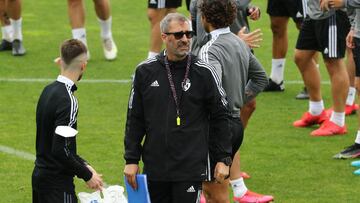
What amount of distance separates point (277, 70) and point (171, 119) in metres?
6.38

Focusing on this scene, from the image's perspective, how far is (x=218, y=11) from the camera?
7547mm

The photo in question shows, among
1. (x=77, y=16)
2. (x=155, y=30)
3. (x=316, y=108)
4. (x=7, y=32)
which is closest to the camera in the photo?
(x=316, y=108)

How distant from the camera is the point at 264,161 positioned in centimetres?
986

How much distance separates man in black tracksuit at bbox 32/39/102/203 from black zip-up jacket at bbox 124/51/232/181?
0.37 meters

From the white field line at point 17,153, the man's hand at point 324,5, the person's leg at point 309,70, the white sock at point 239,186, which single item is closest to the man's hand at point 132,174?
the white sock at point 239,186

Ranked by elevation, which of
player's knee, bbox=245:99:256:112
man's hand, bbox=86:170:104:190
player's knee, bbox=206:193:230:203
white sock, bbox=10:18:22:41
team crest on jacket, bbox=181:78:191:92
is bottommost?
player's knee, bbox=206:193:230:203

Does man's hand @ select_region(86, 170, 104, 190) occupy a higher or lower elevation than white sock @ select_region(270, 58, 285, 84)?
higher

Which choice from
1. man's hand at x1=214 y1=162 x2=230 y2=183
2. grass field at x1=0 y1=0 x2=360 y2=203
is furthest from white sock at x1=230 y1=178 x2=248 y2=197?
man's hand at x1=214 y1=162 x2=230 y2=183

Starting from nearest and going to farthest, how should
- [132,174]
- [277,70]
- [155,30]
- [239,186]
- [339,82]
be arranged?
[132,174] < [239,186] < [339,82] < [277,70] < [155,30]

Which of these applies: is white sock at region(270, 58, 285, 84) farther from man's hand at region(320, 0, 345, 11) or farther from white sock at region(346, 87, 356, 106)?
man's hand at region(320, 0, 345, 11)

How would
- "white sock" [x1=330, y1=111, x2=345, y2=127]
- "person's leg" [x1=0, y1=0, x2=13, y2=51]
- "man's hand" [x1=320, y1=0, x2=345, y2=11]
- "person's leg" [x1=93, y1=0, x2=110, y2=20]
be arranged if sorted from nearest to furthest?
"man's hand" [x1=320, y1=0, x2=345, y2=11] → "white sock" [x1=330, y1=111, x2=345, y2=127] → "person's leg" [x1=93, y1=0, x2=110, y2=20] → "person's leg" [x1=0, y1=0, x2=13, y2=51]

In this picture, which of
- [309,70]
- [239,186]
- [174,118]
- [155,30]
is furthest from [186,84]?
[155,30]

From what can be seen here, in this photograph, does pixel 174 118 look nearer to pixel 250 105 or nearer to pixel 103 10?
pixel 250 105

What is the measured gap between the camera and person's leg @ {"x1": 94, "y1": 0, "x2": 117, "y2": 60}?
562 inches
